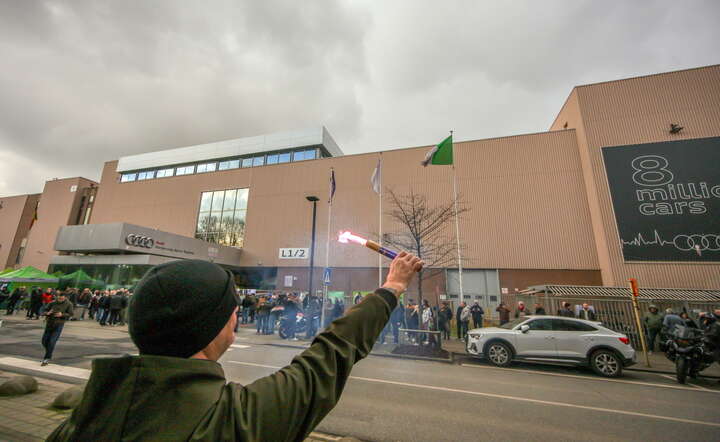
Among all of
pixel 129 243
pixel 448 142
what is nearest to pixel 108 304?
pixel 129 243

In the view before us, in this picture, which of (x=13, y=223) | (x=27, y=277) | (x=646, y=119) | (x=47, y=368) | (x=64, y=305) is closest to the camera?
(x=47, y=368)

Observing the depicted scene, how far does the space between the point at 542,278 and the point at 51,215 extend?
57988 millimetres

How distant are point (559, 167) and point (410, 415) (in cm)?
2575

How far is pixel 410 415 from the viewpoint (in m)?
5.45

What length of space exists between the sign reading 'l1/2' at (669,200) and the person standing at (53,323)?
27825 mm

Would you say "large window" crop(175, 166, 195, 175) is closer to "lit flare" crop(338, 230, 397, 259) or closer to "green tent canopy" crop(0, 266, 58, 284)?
"green tent canopy" crop(0, 266, 58, 284)

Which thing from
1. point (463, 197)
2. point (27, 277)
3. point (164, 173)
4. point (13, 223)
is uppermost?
point (164, 173)

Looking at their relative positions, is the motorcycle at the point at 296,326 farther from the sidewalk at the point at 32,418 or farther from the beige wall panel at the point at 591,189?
the beige wall panel at the point at 591,189

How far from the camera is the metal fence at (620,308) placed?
14.8 metres

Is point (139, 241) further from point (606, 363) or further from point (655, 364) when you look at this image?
point (655, 364)

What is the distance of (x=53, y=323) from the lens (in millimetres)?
7762

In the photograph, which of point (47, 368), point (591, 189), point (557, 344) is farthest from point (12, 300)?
point (591, 189)

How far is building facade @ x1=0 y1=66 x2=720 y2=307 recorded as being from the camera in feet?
66.2

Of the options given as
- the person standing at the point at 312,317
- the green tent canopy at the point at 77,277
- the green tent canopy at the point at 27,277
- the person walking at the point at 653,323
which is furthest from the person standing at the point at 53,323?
Result: the person walking at the point at 653,323
